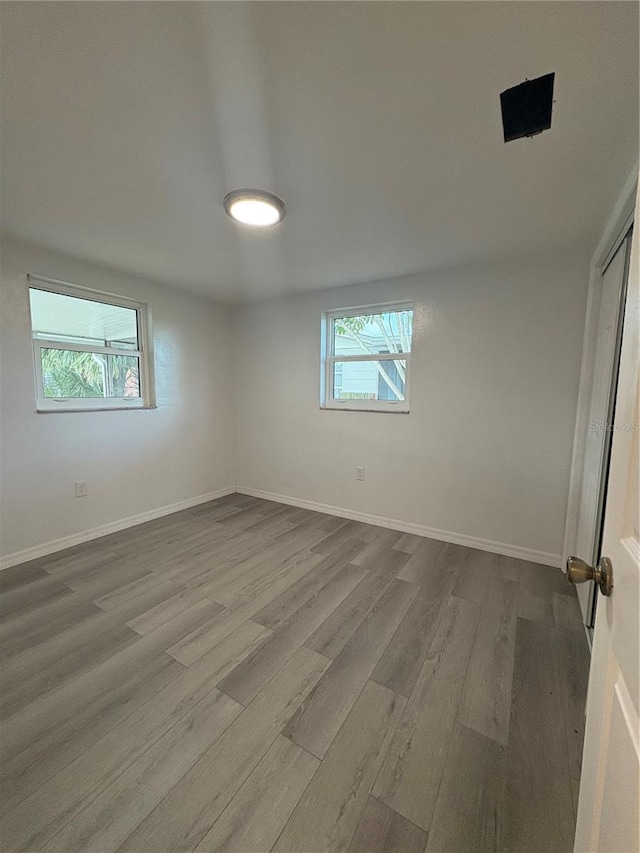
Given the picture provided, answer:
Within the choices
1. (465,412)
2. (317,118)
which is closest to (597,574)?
(317,118)

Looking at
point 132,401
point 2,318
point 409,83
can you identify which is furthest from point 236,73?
point 132,401

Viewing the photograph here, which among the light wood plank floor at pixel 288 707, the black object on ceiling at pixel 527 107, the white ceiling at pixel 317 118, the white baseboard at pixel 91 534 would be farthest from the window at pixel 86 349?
the black object on ceiling at pixel 527 107

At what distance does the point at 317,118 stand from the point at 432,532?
113 inches

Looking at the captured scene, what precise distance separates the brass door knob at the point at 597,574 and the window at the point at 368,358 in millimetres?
2388

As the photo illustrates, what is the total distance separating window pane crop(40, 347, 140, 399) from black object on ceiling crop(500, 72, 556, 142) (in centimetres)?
310

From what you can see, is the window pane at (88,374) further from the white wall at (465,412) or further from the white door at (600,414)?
the white door at (600,414)

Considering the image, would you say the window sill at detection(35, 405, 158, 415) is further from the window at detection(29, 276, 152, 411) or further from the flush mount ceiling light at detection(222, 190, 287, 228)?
the flush mount ceiling light at detection(222, 190, 287, 228)

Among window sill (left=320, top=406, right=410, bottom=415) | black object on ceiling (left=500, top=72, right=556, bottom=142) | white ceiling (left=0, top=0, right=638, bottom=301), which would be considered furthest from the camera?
window sill (left=320, top=406, right=410, bottom=415)

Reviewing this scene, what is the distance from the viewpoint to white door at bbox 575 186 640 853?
50cm

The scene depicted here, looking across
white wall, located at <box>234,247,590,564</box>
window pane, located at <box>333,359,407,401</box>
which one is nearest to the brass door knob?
white wall, located at <box>234,247,590,564</box>

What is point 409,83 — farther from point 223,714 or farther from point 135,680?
point 135,680

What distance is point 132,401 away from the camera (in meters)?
3.16

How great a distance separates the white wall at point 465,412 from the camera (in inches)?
95.3

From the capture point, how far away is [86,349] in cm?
279
